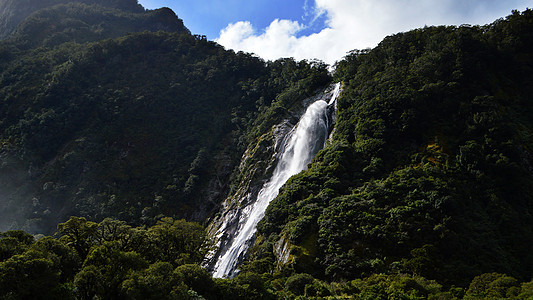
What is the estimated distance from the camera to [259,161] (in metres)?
51.8

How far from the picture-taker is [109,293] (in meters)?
17.5

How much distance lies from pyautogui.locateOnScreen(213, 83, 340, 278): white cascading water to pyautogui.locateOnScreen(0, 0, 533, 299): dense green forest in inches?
109

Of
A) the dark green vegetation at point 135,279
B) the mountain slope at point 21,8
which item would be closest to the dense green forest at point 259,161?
the dark green vegetation at point 135,279

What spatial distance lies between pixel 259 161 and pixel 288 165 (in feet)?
17.6

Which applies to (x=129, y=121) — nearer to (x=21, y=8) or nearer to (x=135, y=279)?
(x=135, y=279)

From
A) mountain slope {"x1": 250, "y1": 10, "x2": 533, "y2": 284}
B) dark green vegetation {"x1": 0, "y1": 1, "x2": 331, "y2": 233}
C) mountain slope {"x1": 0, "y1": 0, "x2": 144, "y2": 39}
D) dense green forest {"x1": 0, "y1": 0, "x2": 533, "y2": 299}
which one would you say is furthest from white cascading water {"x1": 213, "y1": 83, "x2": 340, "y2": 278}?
mountain slope {"x1": 0, "y1": 0, "x2": 144, "y2": 39}

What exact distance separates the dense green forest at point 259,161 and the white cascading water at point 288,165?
9.12 feet

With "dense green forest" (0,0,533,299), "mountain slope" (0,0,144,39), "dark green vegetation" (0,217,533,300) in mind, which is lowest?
"dark green vegetation" (0,217,533,300)

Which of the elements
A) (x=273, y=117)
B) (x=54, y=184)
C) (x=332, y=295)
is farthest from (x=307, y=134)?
(x=54, y=184)

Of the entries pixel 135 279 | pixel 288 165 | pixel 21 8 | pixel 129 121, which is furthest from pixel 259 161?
pixel 21 8

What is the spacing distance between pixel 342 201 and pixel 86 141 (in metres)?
47.9

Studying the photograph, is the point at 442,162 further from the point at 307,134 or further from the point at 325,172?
the point at 307,134

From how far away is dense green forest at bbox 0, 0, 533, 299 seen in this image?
21.5m

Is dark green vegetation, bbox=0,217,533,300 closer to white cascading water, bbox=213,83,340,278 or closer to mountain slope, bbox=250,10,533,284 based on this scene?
mountain slope, bbox=250,10,533,284
